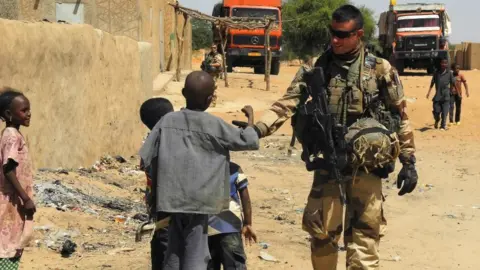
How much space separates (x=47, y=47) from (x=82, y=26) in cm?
108

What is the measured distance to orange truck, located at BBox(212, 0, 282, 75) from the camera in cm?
2842

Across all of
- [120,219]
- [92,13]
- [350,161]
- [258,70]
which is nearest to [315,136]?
[350,161]

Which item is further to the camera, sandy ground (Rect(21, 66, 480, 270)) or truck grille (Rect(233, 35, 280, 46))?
truck grille (Rect(233, 35, 280, 46))

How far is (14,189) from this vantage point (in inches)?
165

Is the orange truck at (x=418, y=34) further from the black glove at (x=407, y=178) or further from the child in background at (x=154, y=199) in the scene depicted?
the child in background at (x=154, y=199)

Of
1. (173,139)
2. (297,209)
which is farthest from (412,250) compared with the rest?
(173,139)

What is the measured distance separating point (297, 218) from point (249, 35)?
71.7 ft

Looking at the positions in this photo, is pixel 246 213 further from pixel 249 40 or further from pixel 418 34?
pixel 418 34

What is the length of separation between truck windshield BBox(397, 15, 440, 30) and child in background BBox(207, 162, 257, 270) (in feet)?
91.1

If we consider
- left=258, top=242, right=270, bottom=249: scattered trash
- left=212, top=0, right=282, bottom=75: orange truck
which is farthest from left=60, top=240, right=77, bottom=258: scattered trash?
left=212, top=0, right=282, bottom=75: orange truck

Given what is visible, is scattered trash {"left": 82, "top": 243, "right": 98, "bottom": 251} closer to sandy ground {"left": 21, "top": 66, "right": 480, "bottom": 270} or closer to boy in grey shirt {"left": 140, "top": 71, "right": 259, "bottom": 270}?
sandy ground {"left": 21, "top": 66, "right": 480, "bottom": 270}

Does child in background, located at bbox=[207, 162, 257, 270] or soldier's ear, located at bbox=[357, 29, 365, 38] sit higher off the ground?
soldier's ear, located at bbox=[357, 29, 365, 38]

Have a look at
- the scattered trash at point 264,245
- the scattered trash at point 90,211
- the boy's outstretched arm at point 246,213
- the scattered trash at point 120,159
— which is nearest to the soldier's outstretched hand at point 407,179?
the boy's outstretched arm at point 246,213

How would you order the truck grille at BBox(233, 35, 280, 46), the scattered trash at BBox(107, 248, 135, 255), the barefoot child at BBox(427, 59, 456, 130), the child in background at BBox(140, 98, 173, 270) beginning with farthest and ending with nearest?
the truck grille at BBox(233, 35, 280, 46) → the barefoot child at BBox(427, 59, 456, 130) → the scattered trash at BBox(107, 248, 135, 255) → the child in background at BBox(140, 98, 173, 270)
